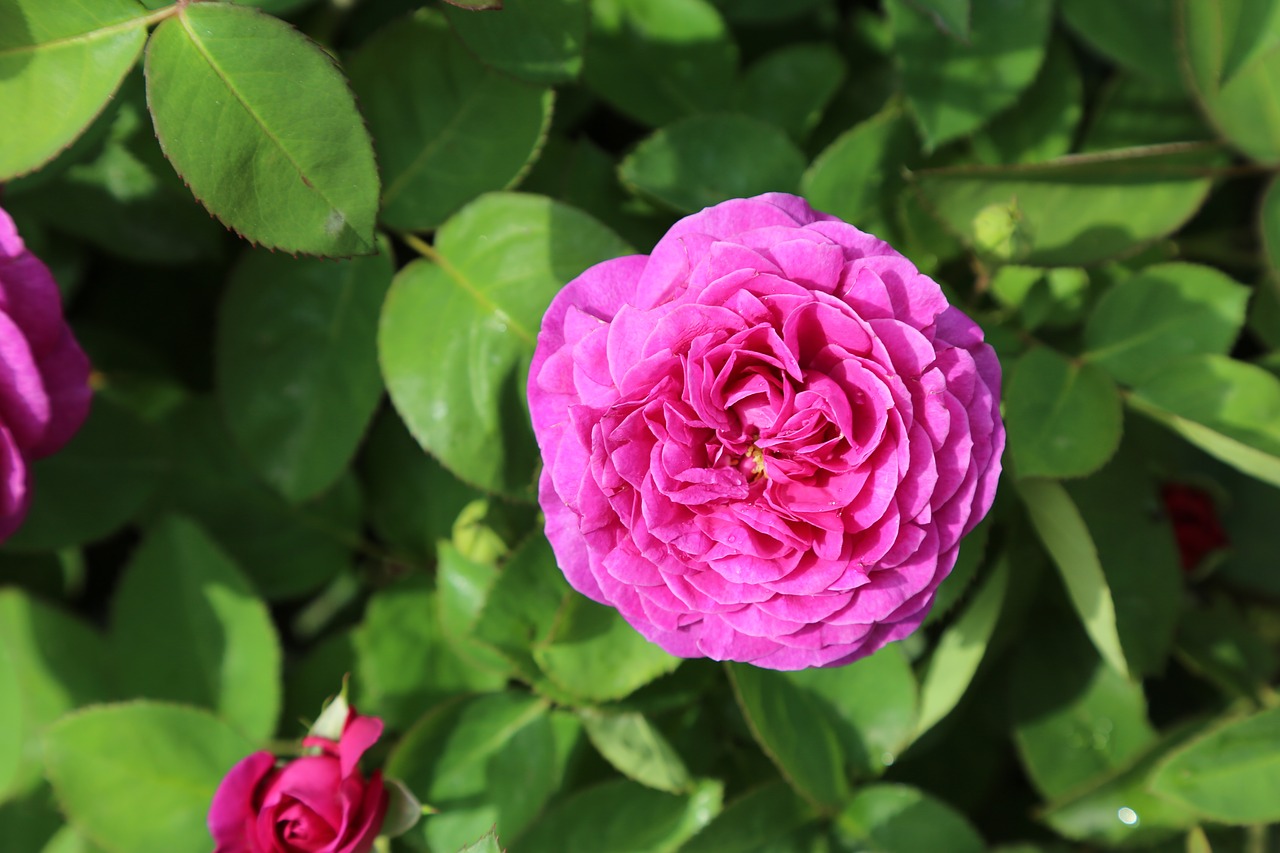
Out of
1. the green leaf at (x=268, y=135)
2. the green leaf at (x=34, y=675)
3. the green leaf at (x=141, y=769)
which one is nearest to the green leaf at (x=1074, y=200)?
the green leaf at (x=268, y=135)

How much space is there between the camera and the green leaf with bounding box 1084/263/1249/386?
902 millimetres

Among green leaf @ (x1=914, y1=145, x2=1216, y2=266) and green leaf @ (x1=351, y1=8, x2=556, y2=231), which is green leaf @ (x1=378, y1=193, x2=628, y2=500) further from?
green leaf @ (x1=914, y1=145, x2=1216, y2=266)

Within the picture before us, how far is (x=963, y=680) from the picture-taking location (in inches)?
36.9

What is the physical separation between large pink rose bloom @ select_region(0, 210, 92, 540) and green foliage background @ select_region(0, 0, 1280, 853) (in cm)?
8

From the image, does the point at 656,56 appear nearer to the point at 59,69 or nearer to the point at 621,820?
the point at 59,69

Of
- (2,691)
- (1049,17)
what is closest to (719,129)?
(1049,17)

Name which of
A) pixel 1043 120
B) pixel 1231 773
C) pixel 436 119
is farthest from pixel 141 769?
pixel 1043 120

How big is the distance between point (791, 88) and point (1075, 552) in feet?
1.84

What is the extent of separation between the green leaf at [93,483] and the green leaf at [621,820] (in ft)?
1.85

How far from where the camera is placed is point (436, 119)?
36.6 inches

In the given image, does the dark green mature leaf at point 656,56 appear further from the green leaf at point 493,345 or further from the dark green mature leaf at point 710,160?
the green leaf at point 493,345

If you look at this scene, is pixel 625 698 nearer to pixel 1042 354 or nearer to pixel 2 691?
pixel 1042 354

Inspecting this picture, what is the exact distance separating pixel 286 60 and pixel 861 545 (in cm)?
53

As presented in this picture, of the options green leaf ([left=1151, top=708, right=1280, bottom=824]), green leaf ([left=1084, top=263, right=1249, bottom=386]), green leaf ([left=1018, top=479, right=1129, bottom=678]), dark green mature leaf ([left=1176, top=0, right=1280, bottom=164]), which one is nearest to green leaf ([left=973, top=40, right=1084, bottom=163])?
dark green mature leaf ([left=1176, top=0, right=1280, bottom=164])
